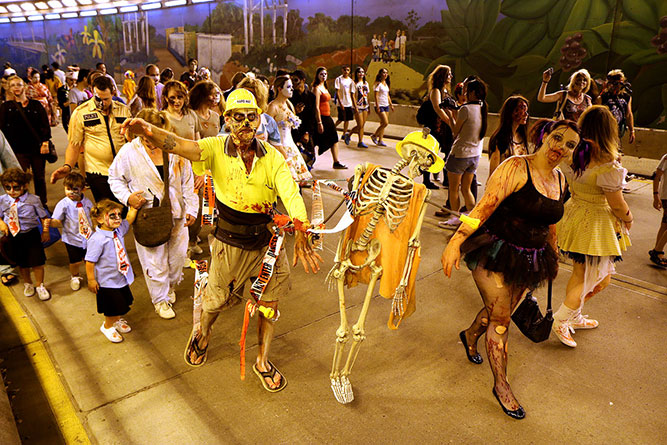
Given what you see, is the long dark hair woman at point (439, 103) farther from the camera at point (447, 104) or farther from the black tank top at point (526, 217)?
the black tank top at point (526, 217)

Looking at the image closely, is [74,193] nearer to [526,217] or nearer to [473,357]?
[473,357]

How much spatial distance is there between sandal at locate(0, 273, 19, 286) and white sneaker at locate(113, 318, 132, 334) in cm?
185

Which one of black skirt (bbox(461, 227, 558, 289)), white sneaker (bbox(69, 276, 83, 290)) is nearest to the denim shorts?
black skirt (bbox(461, 227, 558, 289))

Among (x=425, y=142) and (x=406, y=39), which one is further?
(x=406, y=39)

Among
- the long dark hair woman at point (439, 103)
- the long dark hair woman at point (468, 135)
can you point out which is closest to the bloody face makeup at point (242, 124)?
the long dark hair woman at point (468, 135)

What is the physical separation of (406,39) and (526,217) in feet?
49.5

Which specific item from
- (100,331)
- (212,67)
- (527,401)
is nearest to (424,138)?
(527,401)

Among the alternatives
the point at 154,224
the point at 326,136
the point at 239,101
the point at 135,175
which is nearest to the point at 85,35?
the point at 326,136

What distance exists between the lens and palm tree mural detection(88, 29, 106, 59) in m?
30.6

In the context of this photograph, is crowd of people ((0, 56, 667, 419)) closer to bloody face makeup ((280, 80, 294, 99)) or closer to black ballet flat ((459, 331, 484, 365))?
black ballet flat ((459, 331, 484, 365))

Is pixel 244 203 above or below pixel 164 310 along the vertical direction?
above

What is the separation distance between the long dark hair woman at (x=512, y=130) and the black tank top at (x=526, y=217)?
2274mm

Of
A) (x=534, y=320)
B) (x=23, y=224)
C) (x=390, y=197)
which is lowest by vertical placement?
(x=534, y=320)

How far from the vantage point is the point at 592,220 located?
4.20 meters
